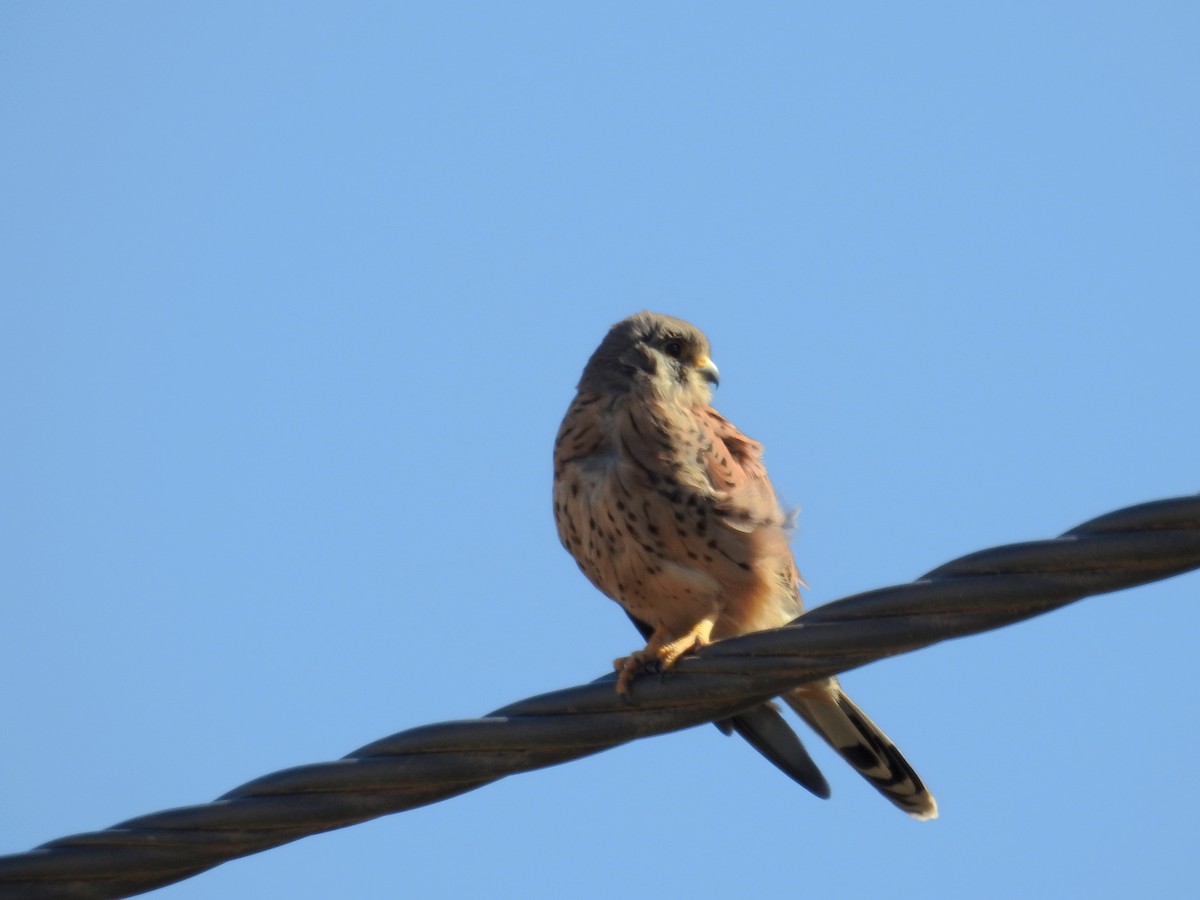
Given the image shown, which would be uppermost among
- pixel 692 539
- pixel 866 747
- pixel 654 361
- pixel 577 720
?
pixel 654 361

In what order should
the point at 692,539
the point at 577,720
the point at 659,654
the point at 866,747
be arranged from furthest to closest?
the point at 866,747, the point at 692,539, the point at 659,654, the point at 577,720

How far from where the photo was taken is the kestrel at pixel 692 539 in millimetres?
4652

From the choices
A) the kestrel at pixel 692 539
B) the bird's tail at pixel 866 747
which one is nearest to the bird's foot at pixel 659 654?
the kestrel at pixel 692 539

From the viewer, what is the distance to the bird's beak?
5.58 m

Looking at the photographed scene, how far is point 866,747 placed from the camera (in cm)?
485

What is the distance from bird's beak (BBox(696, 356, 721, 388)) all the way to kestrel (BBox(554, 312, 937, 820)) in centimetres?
45

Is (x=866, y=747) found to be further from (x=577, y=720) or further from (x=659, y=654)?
(x=577, y=720)

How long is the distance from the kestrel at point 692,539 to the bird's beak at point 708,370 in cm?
45

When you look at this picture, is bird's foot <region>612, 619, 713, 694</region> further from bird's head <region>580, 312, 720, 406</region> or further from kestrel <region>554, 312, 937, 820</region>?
bird's head <region>580, 312, 720, 406</region>

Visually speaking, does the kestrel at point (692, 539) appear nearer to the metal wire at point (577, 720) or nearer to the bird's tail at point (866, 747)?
the bird's tail at point (866, 747)

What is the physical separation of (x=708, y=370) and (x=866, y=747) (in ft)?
4.97

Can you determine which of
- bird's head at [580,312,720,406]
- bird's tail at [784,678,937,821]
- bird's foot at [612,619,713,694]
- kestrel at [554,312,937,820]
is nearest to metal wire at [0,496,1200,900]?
bird's foot at [612,619,713,694]

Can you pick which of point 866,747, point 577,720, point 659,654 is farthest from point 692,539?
point 577,720

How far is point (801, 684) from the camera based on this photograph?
3104mm
